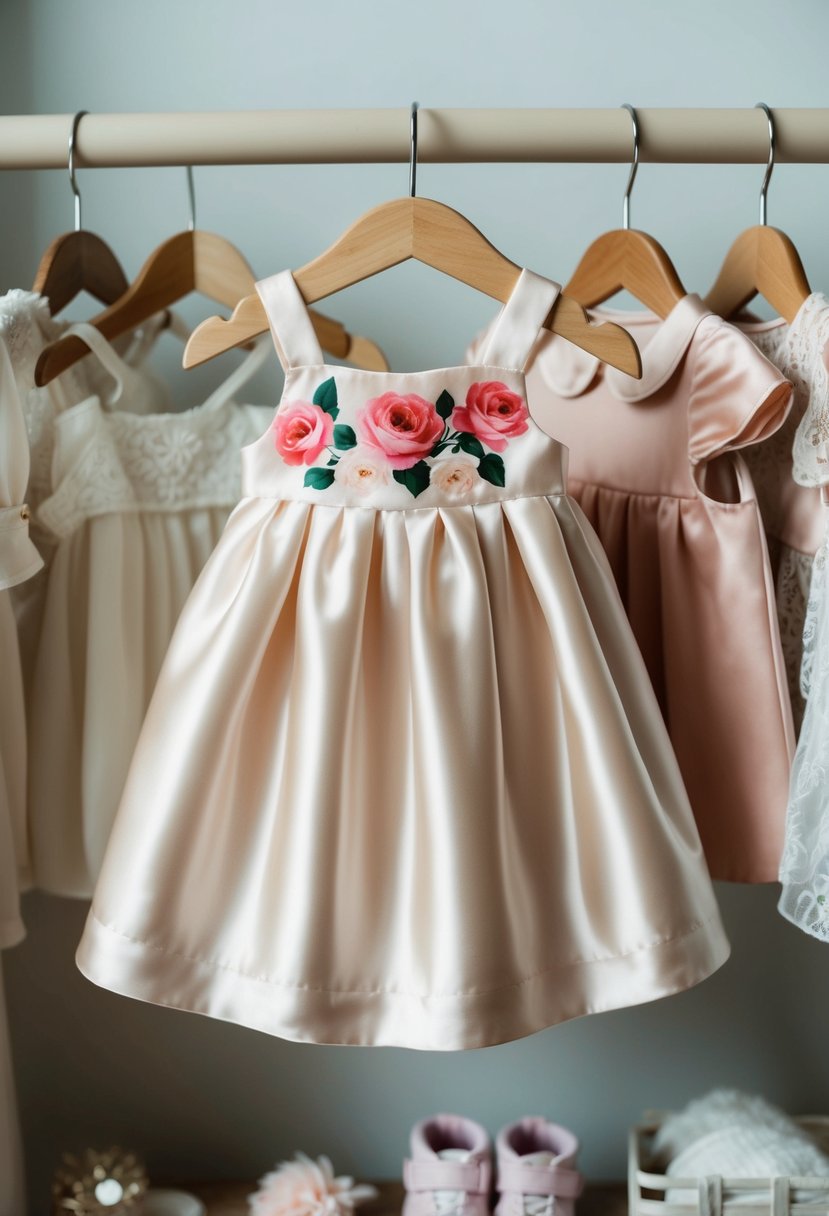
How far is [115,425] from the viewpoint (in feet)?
3.25

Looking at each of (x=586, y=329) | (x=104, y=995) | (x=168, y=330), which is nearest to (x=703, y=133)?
(x=586, y=329)

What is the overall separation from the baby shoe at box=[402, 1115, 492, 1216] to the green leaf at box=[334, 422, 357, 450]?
2.52ft

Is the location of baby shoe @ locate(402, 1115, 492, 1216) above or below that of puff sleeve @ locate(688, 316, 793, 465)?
below

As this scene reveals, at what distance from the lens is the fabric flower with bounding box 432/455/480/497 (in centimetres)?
84

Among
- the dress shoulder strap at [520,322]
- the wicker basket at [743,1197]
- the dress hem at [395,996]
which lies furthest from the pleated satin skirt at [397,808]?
the wicker basket at [743,1197]

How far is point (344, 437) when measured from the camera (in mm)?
834

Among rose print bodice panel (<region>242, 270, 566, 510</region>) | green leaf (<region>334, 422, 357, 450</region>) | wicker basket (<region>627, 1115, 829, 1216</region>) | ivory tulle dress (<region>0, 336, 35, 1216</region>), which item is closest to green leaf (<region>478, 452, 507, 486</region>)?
rose print bodice panel (<region>242, 270, 566, 510</region>)

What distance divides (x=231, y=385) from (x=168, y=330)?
0.16m

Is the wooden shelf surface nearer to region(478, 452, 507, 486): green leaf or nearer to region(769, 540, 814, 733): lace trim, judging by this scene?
region(769, 540, 814, 733): lace trim

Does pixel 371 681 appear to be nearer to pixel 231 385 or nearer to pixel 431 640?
pixel 431 640

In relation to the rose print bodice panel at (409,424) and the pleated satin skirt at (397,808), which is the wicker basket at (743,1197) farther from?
the rose print bodice panel at (409,424)

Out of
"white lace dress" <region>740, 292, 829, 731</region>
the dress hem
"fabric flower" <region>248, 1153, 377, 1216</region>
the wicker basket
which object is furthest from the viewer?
"fabric flower" <region>248, 1153, 377, 1216</region>

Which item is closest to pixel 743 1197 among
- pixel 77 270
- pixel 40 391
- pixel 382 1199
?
pixel 382 1199

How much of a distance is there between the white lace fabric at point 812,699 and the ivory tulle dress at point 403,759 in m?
0.08
